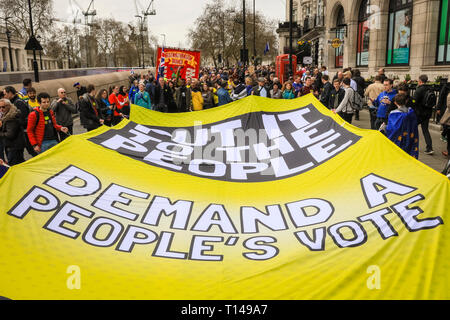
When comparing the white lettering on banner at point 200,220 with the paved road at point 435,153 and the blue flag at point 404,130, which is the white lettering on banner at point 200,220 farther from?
the paved road at point 435,153

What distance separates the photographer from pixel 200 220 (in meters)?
4.68

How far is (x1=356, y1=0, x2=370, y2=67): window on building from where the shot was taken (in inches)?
1030

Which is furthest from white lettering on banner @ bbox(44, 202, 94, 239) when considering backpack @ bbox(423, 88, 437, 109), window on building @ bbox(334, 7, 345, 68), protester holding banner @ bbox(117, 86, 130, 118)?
window on building @ bbox(334, 7, 345, 68)

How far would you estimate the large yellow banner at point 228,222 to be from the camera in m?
3.52

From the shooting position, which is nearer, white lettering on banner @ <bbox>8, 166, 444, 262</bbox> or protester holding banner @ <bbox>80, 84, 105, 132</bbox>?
white lettering on banner @ <bbox>8, 166, 444, 262</bbox>

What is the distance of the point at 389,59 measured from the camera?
23.6 metres

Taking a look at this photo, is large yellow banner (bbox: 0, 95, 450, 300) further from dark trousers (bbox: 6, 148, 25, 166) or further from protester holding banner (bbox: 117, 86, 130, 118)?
protester holding banner (bbox: 117, 86, 130, 118)

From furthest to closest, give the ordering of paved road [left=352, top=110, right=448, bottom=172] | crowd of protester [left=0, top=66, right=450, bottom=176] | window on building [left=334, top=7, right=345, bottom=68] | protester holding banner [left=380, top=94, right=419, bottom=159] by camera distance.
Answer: window on building [left=334, top=7, right=345, bottom=68] < paved road [left=352, top=110, right=448, bottom=172] < crowd of protester [left=0, top=66, right=450, bottom=176] < protester holding banner [left=380, top=94, right=419, bottom=159]

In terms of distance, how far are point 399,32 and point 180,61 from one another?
41.4ft

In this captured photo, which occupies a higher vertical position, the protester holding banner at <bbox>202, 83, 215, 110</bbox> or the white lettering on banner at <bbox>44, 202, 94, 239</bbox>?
the protester holding banner at <bbox>202, 83, 215, 110</bbox>

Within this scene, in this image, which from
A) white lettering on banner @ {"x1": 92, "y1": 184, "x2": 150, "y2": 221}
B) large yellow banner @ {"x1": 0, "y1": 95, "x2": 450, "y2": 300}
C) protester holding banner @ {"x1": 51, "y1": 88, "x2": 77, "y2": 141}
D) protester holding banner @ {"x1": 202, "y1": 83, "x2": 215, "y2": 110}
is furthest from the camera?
protester holding banner @ {"x1": 202, "y1": 83, "x2": 215, "y2": 110}

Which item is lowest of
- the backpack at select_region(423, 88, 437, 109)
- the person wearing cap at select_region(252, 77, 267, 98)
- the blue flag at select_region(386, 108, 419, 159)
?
the blue flag at select_region(386, 108, 419, 159)

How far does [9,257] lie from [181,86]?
12380mm
